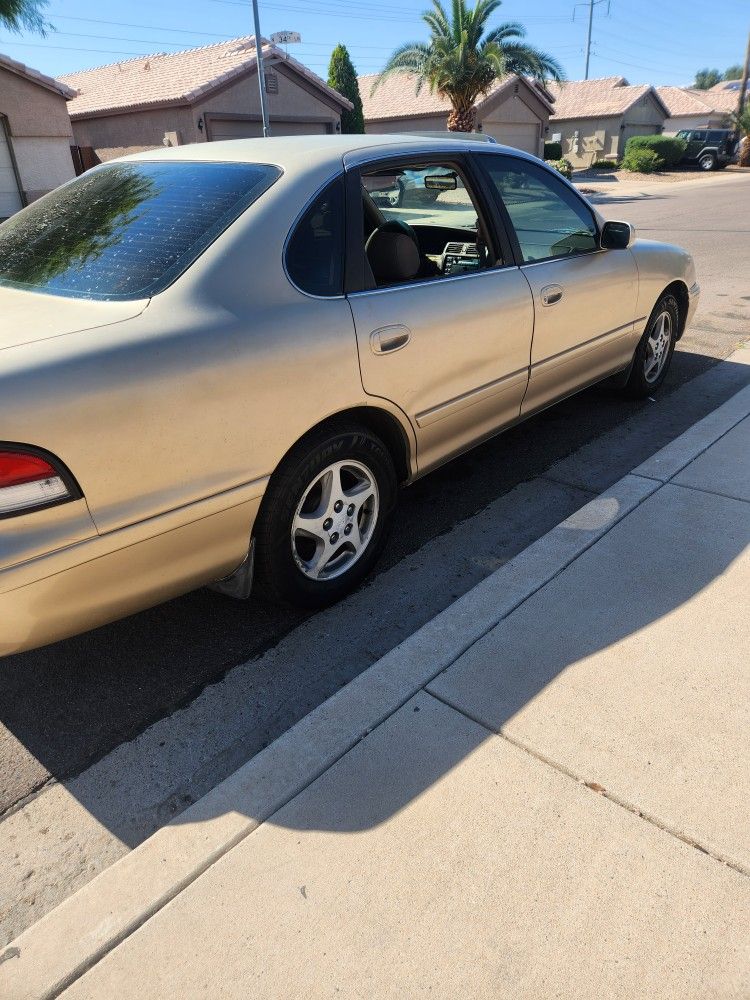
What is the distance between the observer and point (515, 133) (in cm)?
3509

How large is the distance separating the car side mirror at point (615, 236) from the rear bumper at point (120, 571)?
2.78 meters

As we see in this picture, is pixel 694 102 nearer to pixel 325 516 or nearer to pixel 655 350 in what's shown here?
pixel 655 350

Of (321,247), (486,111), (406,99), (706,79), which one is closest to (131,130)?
(486,111)

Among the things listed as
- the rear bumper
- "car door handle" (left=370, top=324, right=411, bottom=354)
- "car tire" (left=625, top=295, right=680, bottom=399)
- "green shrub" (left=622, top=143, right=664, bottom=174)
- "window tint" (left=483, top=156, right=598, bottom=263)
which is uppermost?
"window tint" (left=483, top=156, right=598, bottom=263)

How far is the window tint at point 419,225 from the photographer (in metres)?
3.00

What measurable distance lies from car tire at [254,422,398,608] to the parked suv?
45628 millimetres

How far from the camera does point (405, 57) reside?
28031mm

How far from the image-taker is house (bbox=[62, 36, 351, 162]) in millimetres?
23234

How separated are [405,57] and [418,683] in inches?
1207

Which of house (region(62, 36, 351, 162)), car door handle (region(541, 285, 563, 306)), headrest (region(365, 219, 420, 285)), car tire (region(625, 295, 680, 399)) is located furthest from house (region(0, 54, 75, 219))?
headrest (region(365, 219, 420, 285))

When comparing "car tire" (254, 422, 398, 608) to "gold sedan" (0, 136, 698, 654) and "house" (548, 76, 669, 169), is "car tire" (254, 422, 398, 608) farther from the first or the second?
"house" (548, 76, 669, 169)

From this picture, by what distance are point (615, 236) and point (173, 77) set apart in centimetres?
2577

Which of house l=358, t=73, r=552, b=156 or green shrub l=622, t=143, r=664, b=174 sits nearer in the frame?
house l=358, t=73, r=552, b=156

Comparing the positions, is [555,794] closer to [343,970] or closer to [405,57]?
[343,970]
